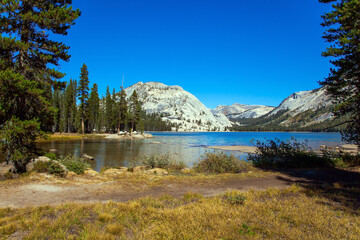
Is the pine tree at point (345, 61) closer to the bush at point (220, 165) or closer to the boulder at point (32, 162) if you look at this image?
the bush at point (220, 165)

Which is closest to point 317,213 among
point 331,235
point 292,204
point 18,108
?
point 292,204

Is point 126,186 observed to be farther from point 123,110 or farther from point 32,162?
point 123,110

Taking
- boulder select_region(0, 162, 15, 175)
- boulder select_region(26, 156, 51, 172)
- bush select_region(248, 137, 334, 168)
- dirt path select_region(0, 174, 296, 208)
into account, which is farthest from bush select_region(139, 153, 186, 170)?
boulder select_region(0, 162, 15, 175)

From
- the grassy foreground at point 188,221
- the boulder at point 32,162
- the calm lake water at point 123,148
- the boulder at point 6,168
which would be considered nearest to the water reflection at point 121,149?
the calm lake water at point 123,148

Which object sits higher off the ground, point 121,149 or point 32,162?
point 32,162

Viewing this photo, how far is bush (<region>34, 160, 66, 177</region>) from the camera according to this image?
11609 millimetres

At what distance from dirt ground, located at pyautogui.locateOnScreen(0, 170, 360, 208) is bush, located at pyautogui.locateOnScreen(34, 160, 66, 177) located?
575mm

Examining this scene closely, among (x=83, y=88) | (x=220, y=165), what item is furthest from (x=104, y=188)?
(x=83, y=88)

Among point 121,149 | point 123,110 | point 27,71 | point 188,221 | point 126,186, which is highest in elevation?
point 123,110

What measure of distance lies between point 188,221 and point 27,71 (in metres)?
13.0

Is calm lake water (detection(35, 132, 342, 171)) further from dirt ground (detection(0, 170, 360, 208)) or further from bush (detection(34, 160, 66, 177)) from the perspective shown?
bush (detection(34, 160, 66, 177))

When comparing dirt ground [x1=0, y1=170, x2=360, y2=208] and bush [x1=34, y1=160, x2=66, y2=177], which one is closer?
dirt ground [x1=0, y1=170, x2=360, y2=208]

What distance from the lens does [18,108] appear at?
1150 cm

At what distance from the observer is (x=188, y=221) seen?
5.43 metres
